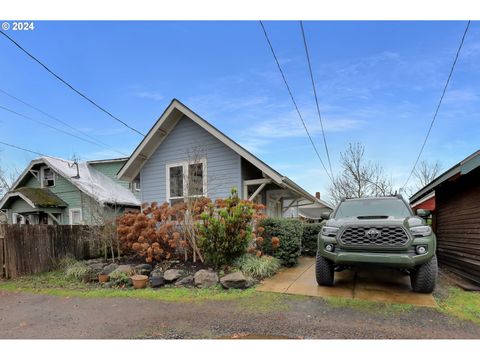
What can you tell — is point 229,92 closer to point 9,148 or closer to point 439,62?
point 439,62

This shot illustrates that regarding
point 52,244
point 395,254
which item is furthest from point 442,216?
point 52,244

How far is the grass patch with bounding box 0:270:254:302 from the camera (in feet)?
19.8

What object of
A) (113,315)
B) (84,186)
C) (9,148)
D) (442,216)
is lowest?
(113,315)

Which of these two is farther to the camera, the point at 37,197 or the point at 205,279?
the point at 37,197

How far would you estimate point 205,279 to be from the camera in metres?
6.84

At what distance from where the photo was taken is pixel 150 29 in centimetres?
753

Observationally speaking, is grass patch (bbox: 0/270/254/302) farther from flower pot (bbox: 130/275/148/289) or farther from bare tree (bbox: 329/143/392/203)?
bare tree (bbox: 329/143/392/203)

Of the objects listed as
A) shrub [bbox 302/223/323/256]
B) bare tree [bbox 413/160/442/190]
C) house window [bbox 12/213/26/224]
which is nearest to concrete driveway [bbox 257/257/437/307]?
shrub [bbox 302/223/323/256]

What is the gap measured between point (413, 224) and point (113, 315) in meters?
5.68

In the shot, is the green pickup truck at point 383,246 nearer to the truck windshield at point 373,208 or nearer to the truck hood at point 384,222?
the truck hood at point 384,222

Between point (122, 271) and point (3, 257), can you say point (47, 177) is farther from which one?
point (122, 271)

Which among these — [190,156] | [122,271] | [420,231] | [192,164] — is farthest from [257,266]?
[190,156]

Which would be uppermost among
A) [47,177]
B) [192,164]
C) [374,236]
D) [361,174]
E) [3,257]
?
[192,164]

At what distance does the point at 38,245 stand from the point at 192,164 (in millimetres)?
5676
